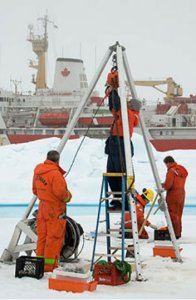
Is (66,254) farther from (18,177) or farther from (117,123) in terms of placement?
(18,177)

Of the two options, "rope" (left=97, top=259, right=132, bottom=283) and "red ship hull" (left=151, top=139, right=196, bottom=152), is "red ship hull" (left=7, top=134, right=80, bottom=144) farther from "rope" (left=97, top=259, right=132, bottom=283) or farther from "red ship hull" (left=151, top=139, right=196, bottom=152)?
"rope" (left=97, top=259, right=132, bottom=283)

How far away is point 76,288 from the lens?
4.01 m

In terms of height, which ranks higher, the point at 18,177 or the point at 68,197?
the point at 18,177

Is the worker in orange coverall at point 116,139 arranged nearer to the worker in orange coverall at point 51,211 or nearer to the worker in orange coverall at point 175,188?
the worker in orange coverall at point 51,211

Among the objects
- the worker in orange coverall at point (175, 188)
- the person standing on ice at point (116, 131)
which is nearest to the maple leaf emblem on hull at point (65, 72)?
the worker in orange coverall at point (175, 188)

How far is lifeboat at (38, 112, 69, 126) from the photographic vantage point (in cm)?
3484

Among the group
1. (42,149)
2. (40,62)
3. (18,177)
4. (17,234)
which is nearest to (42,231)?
(17,234)

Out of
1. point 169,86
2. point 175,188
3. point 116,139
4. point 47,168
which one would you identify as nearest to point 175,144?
point 169,86

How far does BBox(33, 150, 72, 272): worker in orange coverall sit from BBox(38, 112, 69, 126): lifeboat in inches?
1192

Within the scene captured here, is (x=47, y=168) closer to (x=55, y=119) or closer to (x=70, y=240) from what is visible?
(x=70, y=240)

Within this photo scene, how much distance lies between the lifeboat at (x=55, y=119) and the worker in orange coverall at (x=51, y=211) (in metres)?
30.3

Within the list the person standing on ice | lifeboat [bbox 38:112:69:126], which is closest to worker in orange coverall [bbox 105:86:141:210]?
the person standing on ice

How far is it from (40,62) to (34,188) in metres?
38.8

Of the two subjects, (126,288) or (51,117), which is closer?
(126,288)
